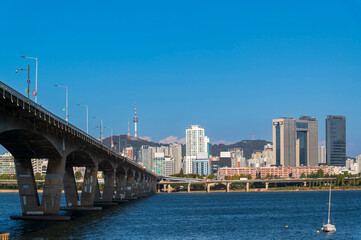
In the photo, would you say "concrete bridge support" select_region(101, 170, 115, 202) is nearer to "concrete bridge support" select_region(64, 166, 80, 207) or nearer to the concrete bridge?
the concrete bridge

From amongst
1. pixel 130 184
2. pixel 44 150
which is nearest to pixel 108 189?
pixel 130 184

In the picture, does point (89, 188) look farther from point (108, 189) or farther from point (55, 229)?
point (55, 229)

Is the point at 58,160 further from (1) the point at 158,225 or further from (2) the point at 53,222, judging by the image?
(1) the point at 158,225

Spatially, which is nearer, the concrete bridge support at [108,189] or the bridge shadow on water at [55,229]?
the bridge shadow on water at [55,229]

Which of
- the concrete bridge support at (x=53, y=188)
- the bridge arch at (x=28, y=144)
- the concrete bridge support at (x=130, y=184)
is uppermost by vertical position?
the bridge arch at (x=28, y=144)

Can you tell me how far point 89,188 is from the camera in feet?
358

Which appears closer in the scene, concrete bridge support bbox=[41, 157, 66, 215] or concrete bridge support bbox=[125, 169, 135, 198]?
concrete bridge support bbox=[41, 157, 66, 215]

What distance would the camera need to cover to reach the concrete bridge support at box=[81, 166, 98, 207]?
10876 cm

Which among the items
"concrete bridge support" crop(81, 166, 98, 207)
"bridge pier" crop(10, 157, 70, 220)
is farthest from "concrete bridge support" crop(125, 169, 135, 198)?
"bridge pier" crop(10, 157, 70, 220)

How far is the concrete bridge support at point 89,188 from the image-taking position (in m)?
109

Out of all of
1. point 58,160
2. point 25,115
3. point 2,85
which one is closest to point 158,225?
point 58,160

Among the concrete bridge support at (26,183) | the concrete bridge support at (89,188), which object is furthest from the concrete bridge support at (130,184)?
the concrete bridge support at (26,183)

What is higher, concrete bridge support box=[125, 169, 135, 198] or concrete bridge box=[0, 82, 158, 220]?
concrete bridge box=[0, 82, 158, 220]

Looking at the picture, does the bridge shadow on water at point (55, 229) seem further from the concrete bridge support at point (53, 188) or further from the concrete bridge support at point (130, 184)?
the concrete bridge support at point (130, 184)
